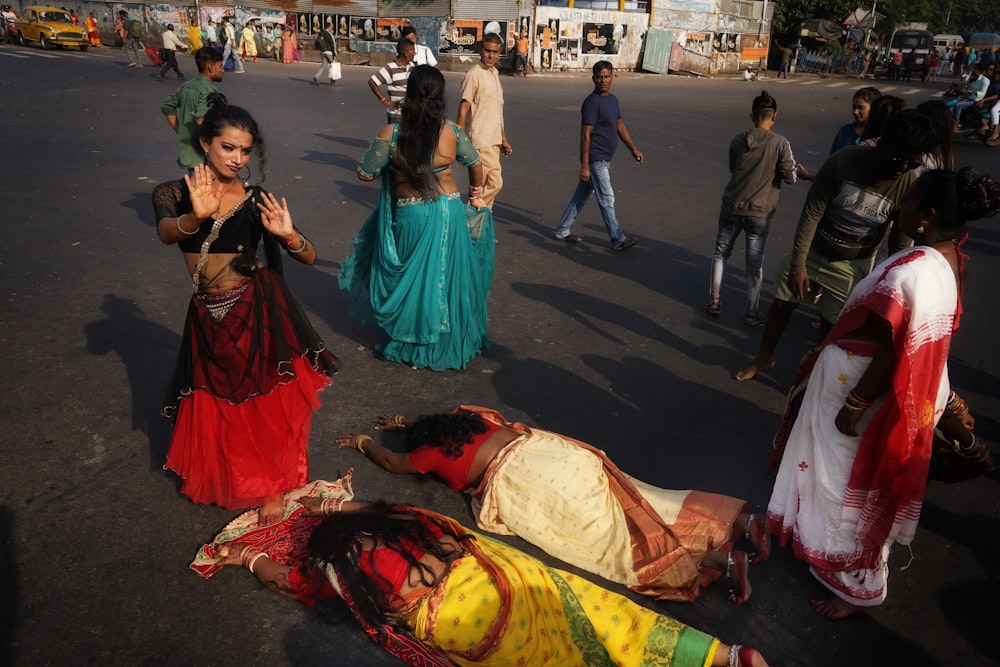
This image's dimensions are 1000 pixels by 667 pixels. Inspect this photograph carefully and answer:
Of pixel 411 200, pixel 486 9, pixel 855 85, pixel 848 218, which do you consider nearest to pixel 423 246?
pixel 411 200

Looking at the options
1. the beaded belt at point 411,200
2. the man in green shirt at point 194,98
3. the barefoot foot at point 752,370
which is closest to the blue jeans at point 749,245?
the barefoot foot at point 752,370

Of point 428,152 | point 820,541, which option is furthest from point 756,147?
point 820,541

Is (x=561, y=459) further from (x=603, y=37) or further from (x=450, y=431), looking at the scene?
(x=603, y=37)

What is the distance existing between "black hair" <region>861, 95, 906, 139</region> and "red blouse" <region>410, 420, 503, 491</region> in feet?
11.4

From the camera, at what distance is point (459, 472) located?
3.44 meters

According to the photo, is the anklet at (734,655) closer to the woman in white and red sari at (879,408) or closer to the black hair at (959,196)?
the woman in white and red sari at (879,408)

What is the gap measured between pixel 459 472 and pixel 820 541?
5.12 ft

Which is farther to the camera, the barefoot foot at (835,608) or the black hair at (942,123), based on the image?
the black hair at (942,123)

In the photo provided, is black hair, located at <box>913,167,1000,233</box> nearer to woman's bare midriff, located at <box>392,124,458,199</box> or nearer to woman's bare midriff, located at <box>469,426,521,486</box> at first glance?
woman's bare midriff, located at <box>469,426,521,486</box>

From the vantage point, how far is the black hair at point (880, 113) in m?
5.01

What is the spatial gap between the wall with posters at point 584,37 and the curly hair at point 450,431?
30.2 m

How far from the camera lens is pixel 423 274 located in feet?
16.2

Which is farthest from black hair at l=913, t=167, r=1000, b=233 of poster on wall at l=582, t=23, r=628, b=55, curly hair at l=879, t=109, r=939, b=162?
poster on wall at l=582, t=23, r=628, b=55

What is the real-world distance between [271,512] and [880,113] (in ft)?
14.9
